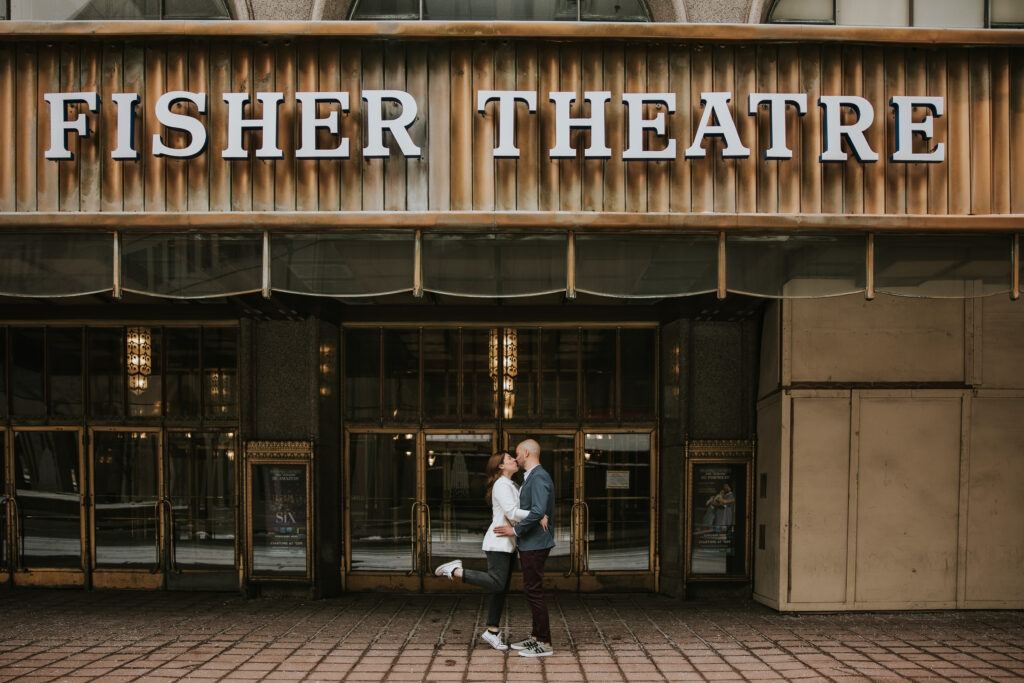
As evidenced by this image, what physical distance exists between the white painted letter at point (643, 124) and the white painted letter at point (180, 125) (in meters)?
3.58

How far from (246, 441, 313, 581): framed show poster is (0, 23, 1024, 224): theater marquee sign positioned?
3.64m

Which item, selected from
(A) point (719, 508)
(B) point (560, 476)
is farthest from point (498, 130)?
(A) point (719, 508)

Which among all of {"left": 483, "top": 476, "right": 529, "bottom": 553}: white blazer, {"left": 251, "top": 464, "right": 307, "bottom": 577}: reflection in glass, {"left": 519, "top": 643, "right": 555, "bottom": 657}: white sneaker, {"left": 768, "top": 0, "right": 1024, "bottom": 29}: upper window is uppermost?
{"left": 768, "top": 0, "right": 1024, "bottom": 29}: upper window

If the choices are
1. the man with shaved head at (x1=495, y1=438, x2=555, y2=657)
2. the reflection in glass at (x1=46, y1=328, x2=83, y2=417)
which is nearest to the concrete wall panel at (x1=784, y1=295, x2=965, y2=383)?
the man with shaved head at (x1=495, y1=438, x2=555, y2=657)

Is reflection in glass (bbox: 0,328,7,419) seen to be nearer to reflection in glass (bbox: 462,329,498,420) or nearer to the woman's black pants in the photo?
reflection in glass (bbox: 462,329,498,420)

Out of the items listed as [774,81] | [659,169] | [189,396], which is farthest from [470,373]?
[774,81]

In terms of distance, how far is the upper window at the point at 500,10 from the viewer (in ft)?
30.5

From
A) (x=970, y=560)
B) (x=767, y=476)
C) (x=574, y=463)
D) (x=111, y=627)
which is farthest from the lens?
(x=574, y=463)

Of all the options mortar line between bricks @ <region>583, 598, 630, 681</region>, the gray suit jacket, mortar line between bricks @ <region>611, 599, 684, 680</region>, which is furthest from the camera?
the gray suit jacket

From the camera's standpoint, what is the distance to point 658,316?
420 inches

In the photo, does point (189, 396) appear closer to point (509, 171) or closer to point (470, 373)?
point (470, 373)

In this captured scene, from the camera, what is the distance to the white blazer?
287 inches

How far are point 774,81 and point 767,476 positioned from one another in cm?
430

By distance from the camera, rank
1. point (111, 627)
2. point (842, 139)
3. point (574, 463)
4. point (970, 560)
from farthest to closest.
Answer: point (574, 463) → point (970, 560) → point (111, 627) → point (842, 139)
